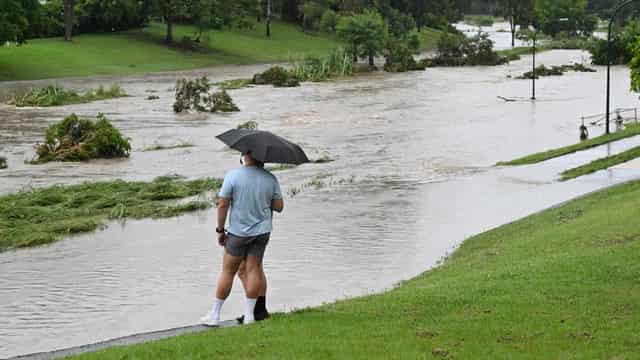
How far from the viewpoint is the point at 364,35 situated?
102 metres

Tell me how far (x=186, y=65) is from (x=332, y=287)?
74.4 metres

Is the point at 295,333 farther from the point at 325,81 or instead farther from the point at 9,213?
the point at 325,81

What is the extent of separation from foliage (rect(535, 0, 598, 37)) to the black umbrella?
15820cm

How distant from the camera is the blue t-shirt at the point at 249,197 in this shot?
456 inches

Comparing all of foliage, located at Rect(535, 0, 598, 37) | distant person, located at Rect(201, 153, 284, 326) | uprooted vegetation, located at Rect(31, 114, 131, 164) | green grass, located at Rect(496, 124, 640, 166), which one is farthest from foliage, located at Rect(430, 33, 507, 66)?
distant person, located at Rect(201, 153, 284, 326)

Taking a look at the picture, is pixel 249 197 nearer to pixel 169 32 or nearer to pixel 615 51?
pixel 169 32

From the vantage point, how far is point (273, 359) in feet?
30.7

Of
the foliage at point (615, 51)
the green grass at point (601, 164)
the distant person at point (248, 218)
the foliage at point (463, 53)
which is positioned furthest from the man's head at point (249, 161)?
the foliage at point (463, 53)

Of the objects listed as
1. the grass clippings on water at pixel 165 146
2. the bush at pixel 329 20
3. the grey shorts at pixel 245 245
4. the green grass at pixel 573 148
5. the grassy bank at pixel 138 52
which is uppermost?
the bush at pixel 329 20

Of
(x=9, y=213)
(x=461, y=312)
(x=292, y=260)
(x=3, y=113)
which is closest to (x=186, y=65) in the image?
(x=3, y=113)

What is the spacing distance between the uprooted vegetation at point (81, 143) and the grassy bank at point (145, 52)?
3676cm

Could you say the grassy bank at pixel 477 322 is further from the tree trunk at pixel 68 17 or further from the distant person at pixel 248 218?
the tree trunk at pixel 68 17

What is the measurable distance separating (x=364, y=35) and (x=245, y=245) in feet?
299

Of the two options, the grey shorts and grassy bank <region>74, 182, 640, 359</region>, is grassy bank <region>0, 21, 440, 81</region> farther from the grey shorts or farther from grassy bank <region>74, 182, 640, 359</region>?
the grey shorts
